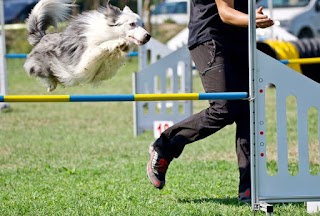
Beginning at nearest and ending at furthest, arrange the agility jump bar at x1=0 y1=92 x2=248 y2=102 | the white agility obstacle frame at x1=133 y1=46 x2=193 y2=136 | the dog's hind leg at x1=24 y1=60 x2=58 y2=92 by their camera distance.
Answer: the agility jump bar at x1=0 y1=92 x2=248 y2=102 → the dog's hind leg at x1=24 y1=60 x2=58 y2=92 → the white agility obstacle frame at x1=133 y1=46 x2=193 y2=136

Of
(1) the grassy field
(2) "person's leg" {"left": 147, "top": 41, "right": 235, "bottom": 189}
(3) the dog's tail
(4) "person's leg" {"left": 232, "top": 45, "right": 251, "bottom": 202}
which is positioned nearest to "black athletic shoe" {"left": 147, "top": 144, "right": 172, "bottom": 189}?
(2) "person's leg" {"left": 147, "top": 41, "right": 235, "bottom": 189}

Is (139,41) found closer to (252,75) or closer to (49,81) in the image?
(49,81)

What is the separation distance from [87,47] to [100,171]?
1301mm

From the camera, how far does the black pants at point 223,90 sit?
16.6 feet

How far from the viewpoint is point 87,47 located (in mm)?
5863

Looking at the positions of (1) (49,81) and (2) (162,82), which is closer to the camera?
(1) (49,81)

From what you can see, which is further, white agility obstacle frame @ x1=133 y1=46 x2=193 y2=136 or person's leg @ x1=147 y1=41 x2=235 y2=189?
white agility obstacle frame @ x1=133 y1=46 x2=193 y2=136

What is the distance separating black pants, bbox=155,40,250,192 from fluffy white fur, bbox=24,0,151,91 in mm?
752

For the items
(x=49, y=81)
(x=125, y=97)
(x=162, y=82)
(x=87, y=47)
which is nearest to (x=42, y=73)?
(x=49, y=81)

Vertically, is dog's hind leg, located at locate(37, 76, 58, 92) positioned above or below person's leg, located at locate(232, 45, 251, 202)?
above

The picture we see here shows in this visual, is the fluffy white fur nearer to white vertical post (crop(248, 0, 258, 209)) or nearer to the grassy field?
the grassy field

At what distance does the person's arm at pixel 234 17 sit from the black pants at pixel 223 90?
10.9 inches

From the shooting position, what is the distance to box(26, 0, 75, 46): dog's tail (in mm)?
6219

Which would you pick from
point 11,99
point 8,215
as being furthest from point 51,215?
point 11,99
